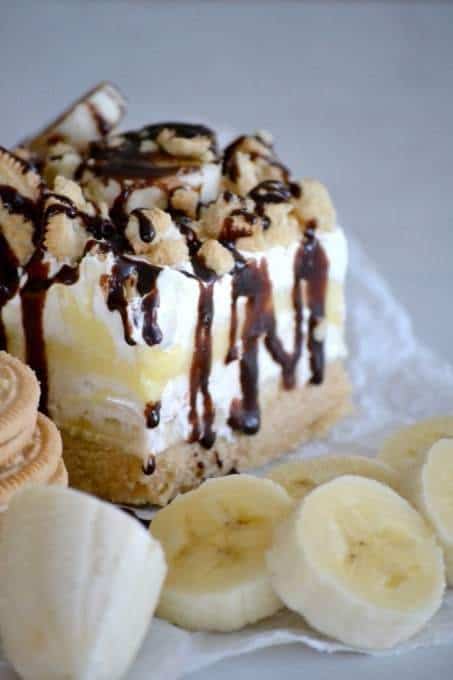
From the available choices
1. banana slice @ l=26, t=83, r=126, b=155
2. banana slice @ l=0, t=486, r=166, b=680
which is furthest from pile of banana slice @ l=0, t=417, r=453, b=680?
banana slice @ l=26, t=83, r=126, b=155

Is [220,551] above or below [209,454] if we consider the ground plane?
above

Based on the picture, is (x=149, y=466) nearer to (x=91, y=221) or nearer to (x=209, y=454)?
(x=209, y=454)

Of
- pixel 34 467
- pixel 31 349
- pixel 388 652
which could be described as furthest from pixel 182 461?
pixel 388 652

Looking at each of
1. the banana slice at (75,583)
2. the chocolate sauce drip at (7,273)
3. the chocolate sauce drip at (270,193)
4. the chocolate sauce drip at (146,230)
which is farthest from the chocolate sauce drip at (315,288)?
the banana slice at (75,583)

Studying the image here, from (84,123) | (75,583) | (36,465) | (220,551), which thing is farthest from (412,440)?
(84,123)

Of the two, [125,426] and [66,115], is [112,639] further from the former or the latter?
[66,115]

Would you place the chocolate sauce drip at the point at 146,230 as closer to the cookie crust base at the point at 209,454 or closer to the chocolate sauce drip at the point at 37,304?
the chocolate sauce drip at the point at 37,304
